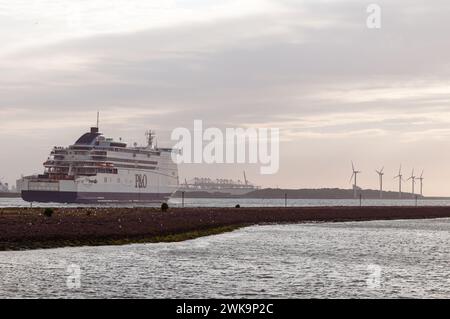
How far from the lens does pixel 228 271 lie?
41031mm

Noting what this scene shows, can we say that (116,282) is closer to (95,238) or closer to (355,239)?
(95,238)

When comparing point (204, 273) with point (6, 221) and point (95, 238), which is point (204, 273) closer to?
point (95, 238)

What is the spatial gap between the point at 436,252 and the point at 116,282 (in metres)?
30.7

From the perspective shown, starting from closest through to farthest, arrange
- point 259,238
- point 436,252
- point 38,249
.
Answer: point 38,249 → point 436,252 → point 259,238

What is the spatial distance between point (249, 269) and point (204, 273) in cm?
359

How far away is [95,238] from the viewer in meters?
59.1

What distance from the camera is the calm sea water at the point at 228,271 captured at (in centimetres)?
3316

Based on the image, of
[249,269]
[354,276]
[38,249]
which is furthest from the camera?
[38,249]

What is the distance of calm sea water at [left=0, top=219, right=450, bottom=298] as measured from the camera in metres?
33.2
